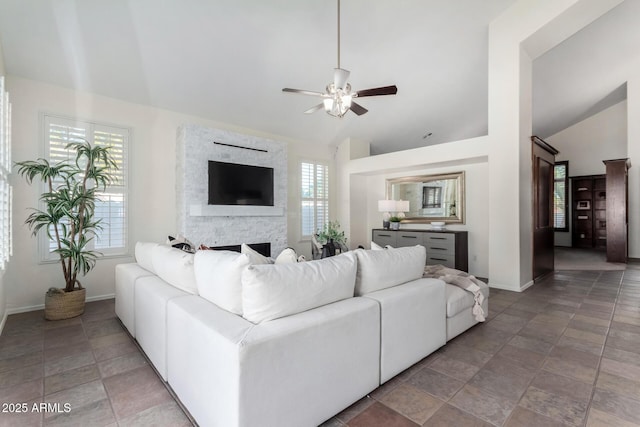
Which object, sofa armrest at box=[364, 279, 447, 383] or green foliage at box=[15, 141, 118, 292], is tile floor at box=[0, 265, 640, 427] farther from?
green foliage at box=[15, 141, 118, 292]

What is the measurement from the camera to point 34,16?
2986mm

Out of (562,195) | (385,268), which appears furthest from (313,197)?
(562,195)

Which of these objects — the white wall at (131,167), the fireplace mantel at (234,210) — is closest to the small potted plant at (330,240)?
the fireplace mantel at (234,210)

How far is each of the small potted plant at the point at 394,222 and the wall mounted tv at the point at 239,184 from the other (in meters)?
2.69

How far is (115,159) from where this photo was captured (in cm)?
420

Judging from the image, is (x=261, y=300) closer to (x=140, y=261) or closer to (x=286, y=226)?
(x=140, y=261)

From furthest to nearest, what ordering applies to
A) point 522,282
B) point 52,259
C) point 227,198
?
point 227,198 < point 522,282 < point 52,259

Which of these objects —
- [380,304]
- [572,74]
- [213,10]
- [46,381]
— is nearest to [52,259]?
[46,381]

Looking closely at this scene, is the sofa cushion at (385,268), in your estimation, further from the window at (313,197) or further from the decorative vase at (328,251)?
the window at (313,197)

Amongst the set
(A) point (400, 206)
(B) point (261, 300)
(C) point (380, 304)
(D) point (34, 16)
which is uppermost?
(D) point (34, 16)

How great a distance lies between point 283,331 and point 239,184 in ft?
13.7

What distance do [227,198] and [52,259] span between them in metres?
2.41

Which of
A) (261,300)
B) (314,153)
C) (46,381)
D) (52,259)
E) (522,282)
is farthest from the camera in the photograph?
(314,153)

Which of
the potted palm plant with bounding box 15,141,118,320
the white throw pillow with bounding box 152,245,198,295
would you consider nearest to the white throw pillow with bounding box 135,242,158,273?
the white throw pillow with bounding box 152,245,198,295
